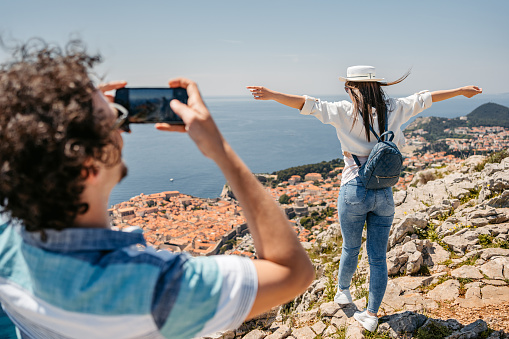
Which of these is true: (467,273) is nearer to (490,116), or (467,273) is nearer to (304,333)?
(304,333)

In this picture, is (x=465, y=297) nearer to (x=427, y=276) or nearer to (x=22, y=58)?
(x=427, y=276)

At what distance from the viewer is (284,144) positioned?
5359 cm

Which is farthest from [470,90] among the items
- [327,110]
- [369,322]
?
[369,322]

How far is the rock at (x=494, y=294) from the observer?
2.97 metres

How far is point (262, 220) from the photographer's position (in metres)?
0.81

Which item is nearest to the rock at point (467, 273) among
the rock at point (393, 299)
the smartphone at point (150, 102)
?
the rock at point (393, 299)

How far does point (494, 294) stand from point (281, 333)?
77.3 inches

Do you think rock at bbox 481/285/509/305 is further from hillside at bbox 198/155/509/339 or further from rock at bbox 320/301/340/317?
rock at bbox 320/301/340/317

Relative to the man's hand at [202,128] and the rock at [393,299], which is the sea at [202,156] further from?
the rock at [393,299]

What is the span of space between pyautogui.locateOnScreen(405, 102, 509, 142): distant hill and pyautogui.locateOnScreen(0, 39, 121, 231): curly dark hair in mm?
43854

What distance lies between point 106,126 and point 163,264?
318 millimetres

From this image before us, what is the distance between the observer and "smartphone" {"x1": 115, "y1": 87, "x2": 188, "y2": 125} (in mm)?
935

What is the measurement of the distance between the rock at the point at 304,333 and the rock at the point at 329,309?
21 centimetres

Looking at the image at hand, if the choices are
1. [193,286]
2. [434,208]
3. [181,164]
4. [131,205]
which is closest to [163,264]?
[193,286]
